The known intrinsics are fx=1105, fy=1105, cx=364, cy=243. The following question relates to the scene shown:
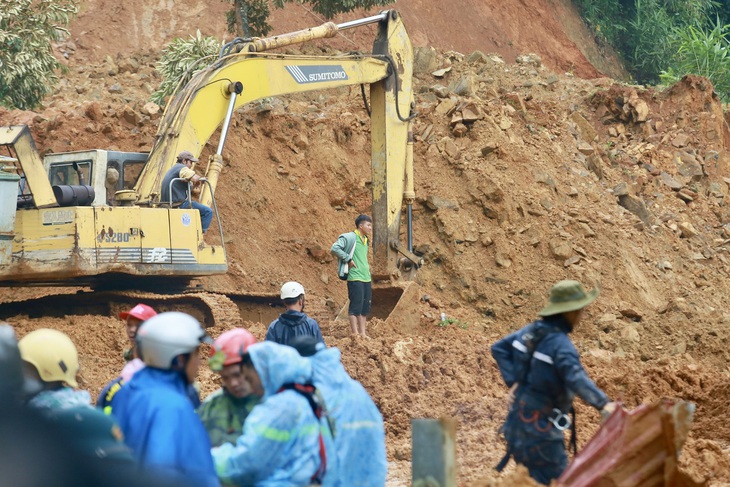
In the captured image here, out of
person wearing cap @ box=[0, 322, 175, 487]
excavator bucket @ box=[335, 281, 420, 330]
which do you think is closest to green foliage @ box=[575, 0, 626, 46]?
excavator bucket @ box=[335, 281, 420, 330]

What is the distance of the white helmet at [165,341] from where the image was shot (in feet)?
15.9

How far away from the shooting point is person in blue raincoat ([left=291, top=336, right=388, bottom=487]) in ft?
17.0

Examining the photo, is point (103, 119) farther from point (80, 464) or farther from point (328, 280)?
point (80, 464)

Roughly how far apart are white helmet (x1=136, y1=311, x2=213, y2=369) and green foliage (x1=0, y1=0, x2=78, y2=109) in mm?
14937

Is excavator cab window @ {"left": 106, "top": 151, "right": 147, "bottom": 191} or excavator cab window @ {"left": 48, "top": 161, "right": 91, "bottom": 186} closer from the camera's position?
excavator cab window @ {"left": 48, "top": 161, "right": 91, "bottom": 186}

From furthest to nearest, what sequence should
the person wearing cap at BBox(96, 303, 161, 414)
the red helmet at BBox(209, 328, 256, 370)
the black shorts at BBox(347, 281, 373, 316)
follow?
1. the black shorts at BBox(347, 281, 373, 316)
2. the person wearing cap at BBox(96, 303, 161, 414)
3. the red helmet at BBox(209, 328, 256, 370)

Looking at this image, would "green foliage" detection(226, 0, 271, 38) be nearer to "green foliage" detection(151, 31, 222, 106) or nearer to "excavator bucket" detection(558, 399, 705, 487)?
"green foliage" detection(151, 31, 222, 106)

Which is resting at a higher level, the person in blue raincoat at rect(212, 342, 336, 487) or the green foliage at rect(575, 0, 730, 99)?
the green foliage at rect(575, 0, 730, 99)

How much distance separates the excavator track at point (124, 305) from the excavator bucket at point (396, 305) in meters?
1.94

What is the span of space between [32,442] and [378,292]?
12782mm

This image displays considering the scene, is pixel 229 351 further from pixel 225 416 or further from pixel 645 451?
pixel 645 451

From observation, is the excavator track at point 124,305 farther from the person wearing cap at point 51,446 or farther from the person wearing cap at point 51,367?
the person wearing cap at point 51,446

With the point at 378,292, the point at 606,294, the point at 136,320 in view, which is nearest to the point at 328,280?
the point at 378,292

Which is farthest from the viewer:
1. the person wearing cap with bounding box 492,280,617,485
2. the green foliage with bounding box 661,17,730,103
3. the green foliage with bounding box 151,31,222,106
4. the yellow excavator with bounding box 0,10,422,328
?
the green foliage with bounding box 661,17,730,103
